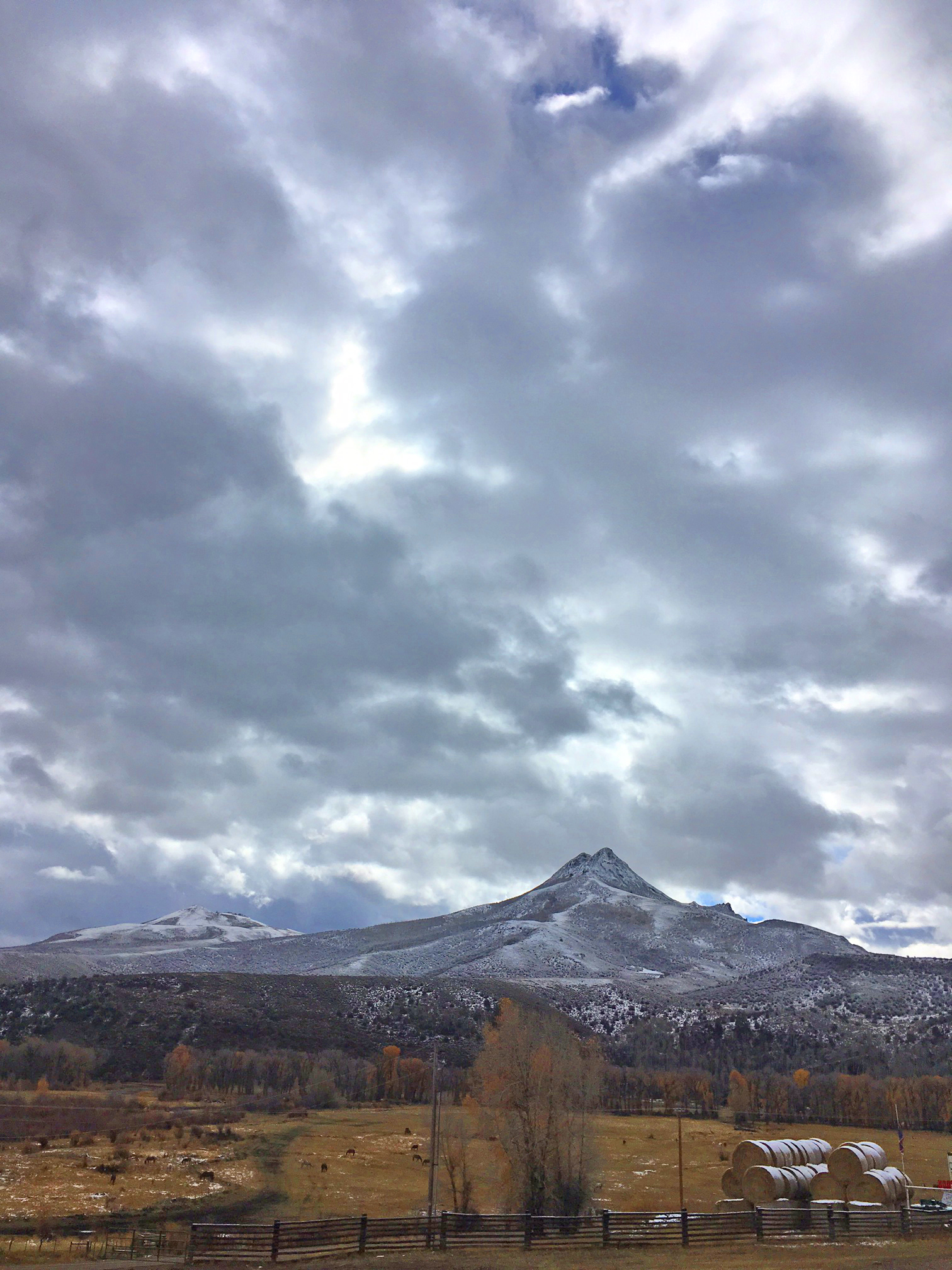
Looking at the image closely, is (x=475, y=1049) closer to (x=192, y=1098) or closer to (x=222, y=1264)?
(x=192, y=1098)

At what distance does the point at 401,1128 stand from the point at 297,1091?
116 feet

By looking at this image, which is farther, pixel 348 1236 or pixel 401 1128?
pixel 401 1128

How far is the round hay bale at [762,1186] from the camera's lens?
179 feet

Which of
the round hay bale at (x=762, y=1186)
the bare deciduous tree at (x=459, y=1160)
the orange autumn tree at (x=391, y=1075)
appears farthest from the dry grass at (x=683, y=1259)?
the orange autumn tree at (x=391, y=1075)

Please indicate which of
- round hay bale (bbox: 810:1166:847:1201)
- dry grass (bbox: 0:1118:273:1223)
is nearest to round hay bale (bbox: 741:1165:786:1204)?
round hay bale (bbox: 810:1166:847:1201)

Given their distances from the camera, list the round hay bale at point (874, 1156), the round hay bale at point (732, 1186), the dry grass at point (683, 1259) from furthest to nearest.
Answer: the round hay bale at point (732, 1186) < the round hay bale at point (874, 1156) < the dry grass at point (683, 1259)

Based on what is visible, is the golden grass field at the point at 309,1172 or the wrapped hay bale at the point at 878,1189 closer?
the wrapped hay bale at the point at 878,1189

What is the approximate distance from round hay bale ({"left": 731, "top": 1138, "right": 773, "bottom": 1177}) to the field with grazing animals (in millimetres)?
5697

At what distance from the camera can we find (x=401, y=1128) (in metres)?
106

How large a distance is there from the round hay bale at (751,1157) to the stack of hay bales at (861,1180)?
2.70m

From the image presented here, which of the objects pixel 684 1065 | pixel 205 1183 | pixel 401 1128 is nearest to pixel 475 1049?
pixel 684 1065

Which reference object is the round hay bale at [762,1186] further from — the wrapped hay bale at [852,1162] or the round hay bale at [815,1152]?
the round hay bale at [815,1152]

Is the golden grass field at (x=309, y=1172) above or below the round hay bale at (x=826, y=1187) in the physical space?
below

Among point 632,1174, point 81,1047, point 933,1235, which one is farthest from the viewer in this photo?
point 81,1047
